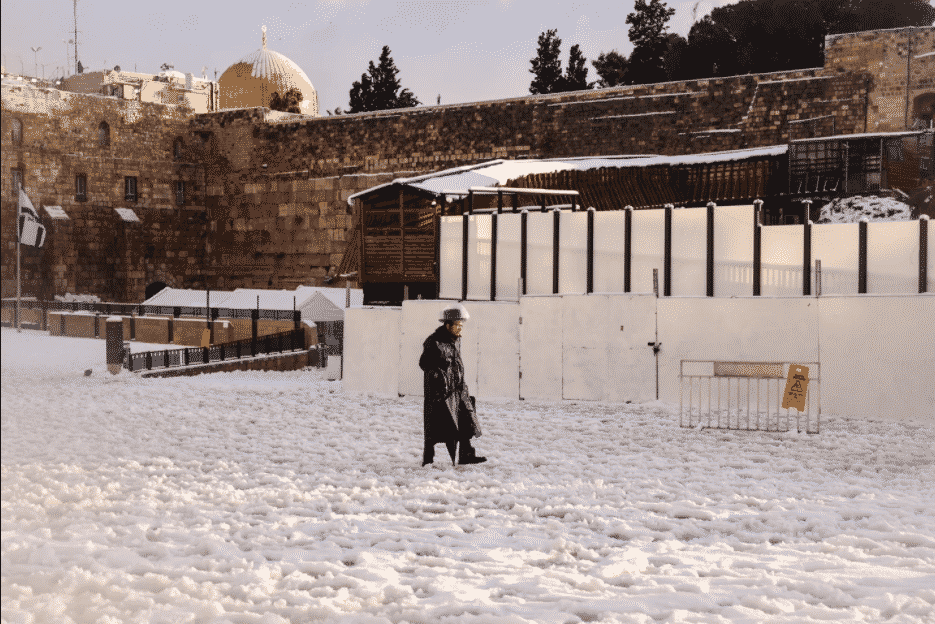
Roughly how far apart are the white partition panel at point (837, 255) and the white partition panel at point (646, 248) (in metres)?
2.53

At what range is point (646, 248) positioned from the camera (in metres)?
16.7

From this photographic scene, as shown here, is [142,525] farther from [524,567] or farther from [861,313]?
[861,313]

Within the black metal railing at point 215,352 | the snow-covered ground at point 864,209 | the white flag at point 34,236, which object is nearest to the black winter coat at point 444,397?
the white flag at point 34,236

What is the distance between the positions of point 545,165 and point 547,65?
54.7ft

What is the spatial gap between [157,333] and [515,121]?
15097 millimetres

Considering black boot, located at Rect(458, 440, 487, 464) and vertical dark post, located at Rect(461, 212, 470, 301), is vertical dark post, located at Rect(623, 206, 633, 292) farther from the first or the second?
black boot, located at Rect(458, 440, 487, 464)

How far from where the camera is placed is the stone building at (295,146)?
30.4 metres

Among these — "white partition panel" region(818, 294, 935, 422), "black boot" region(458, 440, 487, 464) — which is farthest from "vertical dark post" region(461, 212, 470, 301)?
"black boot" region(458, 440, 487, 464)

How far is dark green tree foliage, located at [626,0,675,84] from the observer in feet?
138

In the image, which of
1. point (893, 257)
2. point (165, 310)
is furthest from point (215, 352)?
point (893, 257)

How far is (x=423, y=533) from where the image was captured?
6.87m

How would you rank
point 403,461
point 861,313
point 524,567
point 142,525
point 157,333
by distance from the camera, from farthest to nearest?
point 157,333 < point 861,313 < point 403,461 < point 142,525 < point 524,567

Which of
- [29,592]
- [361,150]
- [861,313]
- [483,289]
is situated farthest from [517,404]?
[361,150]

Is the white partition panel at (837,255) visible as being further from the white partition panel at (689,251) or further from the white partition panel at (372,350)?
the white partition panel at (372,350)
